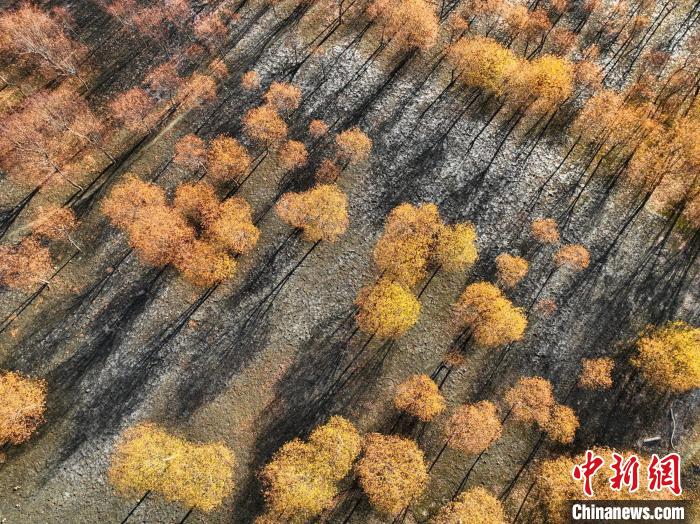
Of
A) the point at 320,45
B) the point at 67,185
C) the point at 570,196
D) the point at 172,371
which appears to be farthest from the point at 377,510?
the point at 320,45

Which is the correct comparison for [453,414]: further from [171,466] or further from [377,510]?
[171,466]

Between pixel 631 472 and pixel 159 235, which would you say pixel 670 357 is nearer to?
pixel 631 472

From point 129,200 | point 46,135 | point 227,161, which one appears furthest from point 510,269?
point 46,135

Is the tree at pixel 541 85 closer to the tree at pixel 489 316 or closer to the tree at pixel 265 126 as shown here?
the tree at pixel 489 316

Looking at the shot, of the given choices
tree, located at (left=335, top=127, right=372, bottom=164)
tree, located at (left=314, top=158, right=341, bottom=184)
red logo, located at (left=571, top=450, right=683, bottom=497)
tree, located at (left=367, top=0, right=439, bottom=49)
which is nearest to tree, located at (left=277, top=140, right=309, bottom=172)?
tree, located at (left=314, top=158, right=341, bottom=184)

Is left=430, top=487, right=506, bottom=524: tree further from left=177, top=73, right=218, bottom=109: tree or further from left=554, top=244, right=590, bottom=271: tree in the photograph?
left=177, top=73, right=218, bottom=109: tree
